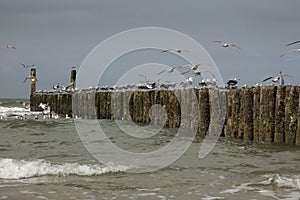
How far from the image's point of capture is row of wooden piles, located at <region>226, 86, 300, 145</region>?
37.1ft

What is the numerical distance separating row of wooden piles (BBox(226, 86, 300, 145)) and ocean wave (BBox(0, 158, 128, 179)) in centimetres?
508

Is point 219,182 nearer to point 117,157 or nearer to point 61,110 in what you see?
point 117,157

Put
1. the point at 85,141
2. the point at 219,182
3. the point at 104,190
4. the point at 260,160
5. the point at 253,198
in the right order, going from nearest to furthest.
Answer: the point at 253,198
the point at 104,190
the point at 219,182
the point at 260,160
the point at 85,141

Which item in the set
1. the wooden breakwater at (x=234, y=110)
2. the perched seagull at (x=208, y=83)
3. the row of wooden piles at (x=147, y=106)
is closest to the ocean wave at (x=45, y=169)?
the wooden breakwater at (x=234, y=110)

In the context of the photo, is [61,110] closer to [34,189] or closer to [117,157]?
[117,157]

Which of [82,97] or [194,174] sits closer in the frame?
[194,174]

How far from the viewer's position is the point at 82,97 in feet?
90.7

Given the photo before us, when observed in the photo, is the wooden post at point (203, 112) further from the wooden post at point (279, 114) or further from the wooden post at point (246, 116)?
the wooden post at point (279, 114)

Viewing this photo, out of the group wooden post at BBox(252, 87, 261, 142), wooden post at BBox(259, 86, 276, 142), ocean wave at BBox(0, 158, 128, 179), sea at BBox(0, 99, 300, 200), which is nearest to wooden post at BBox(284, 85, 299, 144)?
sea at BBox(0, 99, 300, 200)

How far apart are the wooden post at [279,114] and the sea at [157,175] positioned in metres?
0.49

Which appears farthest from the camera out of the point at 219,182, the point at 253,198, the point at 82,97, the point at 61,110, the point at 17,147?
the point at 61,110

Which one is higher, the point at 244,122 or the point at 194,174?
the point at 244,122

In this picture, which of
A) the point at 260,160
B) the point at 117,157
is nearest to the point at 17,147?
the point at 117,157

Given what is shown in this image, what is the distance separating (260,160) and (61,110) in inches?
925
